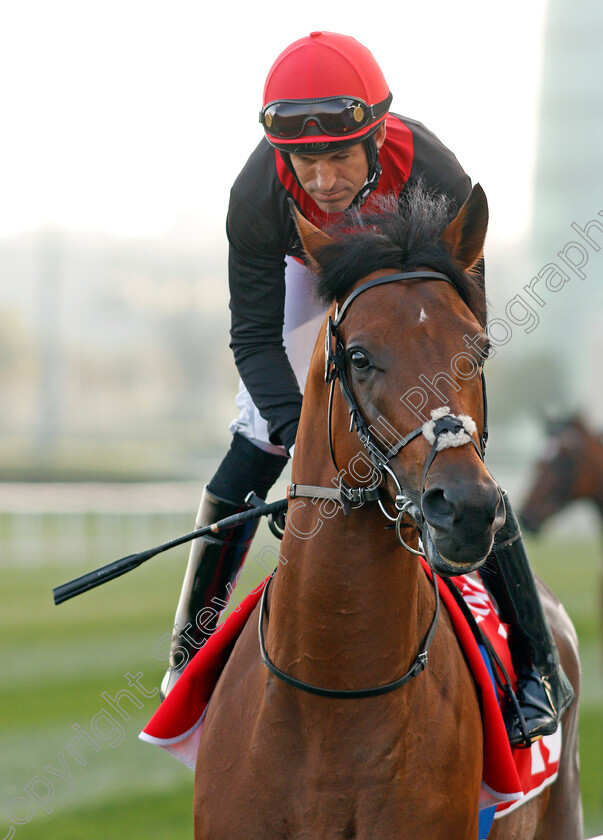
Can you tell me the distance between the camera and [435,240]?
6.12 ft

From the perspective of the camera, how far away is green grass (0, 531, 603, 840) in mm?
5199

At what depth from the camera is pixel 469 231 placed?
1.97m

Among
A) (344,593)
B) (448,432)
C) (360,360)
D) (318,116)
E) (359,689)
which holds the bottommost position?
(359,689)

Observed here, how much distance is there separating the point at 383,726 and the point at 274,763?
27 centimetres

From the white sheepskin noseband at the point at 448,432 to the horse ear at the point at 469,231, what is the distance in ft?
1.64

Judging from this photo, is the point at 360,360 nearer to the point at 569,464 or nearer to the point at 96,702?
the point at 569,464

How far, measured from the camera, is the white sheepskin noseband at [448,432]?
1.55 metres

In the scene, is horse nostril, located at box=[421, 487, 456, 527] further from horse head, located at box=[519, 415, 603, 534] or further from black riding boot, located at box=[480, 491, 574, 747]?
horse head, located at box=[519, 415, 603, 534]

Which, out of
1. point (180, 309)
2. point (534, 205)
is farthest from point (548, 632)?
point (534, 205)

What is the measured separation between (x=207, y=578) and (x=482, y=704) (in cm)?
109

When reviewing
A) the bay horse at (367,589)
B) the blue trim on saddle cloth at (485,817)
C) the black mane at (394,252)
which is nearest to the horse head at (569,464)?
the blue trim on saddle cloth at (485,817)

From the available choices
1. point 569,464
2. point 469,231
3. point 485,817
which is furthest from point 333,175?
point 569,464

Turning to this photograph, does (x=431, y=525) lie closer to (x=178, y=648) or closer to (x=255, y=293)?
(x=255, y=293)

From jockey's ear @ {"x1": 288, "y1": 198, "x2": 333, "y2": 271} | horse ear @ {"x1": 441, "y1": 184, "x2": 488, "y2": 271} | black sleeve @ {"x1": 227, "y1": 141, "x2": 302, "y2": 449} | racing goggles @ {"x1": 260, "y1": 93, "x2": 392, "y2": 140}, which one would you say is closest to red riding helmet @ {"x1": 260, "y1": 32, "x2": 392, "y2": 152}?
racing goggles @ {"x1": 260, "y1": 93, "x2": 392, "y2": 140}
